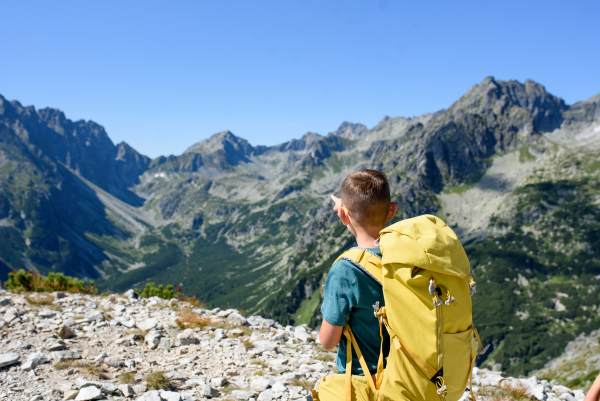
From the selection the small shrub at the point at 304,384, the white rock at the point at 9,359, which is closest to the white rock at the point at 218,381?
the small shrub at the point at 304,384

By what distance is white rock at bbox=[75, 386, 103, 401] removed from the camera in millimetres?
6746

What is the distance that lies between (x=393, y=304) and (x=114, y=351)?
9660 millimetres

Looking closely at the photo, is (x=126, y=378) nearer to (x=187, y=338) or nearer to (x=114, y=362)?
(x=114, y=362)

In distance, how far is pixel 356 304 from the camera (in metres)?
3.98

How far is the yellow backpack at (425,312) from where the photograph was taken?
3.36 metres

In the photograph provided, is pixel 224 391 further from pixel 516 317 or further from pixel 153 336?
pixel 516 317

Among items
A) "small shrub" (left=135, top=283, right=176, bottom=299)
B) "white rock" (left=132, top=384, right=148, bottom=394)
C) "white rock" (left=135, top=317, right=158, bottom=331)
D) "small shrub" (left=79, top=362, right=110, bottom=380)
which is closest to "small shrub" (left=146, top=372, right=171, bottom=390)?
"white rock" (left=132, top=384, right=148, bottom=394)

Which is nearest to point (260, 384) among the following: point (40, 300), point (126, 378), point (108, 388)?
point (126, 378)

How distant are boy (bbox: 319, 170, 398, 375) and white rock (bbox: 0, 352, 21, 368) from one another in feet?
28.4

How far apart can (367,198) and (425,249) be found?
1062mm

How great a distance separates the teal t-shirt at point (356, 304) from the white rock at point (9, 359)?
880 cm

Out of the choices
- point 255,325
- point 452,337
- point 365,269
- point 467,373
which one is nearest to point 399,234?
point 365,269

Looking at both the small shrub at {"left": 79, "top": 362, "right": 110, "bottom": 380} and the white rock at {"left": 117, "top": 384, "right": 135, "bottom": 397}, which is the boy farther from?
the small shrub at {"left": 79, "top": 362, "right": 110, "bottom": 380}

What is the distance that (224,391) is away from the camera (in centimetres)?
785
